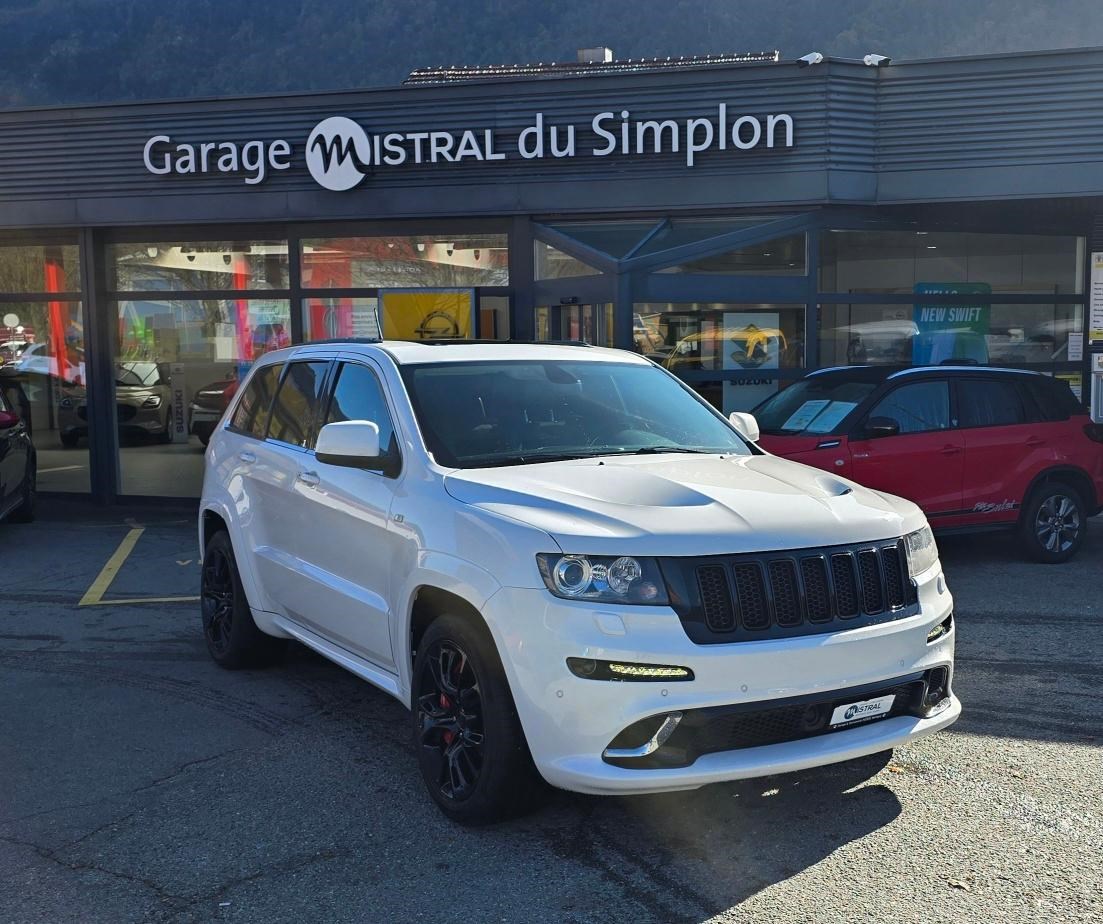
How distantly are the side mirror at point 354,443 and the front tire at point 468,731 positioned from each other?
0.82m

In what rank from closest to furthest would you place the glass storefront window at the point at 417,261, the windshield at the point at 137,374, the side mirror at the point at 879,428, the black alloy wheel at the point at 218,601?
the black alloy wheel at the point at 218,601 < the side mirror at the point at 879,428 < the glass storefront window at the point at 417,261 < the windshield at the point at 137,374

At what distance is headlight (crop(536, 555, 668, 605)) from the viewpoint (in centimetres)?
409

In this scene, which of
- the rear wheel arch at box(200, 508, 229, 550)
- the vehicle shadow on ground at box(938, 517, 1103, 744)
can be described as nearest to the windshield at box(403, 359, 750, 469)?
the vehicle shadow on ground at box(938, 517, 1103, 744)

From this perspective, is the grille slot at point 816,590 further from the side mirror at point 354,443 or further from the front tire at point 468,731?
the side mirror at point 354,443

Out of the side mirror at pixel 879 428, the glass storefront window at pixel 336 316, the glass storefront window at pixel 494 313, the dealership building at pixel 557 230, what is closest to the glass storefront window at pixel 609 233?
the dealership building at pixel 557 230

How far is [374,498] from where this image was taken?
513 cm

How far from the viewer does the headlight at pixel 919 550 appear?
4613 millimetres

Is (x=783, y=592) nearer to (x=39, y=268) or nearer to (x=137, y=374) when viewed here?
(x=137, y=374)

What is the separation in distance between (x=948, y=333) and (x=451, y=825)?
10.3m

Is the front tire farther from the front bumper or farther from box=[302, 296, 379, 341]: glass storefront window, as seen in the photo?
box=[302, 296, 379, 341]: glass storefront window

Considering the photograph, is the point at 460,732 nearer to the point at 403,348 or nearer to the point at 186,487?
the point at 403,348

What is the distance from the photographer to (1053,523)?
32.3 feet

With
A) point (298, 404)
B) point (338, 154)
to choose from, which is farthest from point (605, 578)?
point (338, 154)

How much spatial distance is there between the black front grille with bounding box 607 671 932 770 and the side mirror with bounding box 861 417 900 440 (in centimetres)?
519
